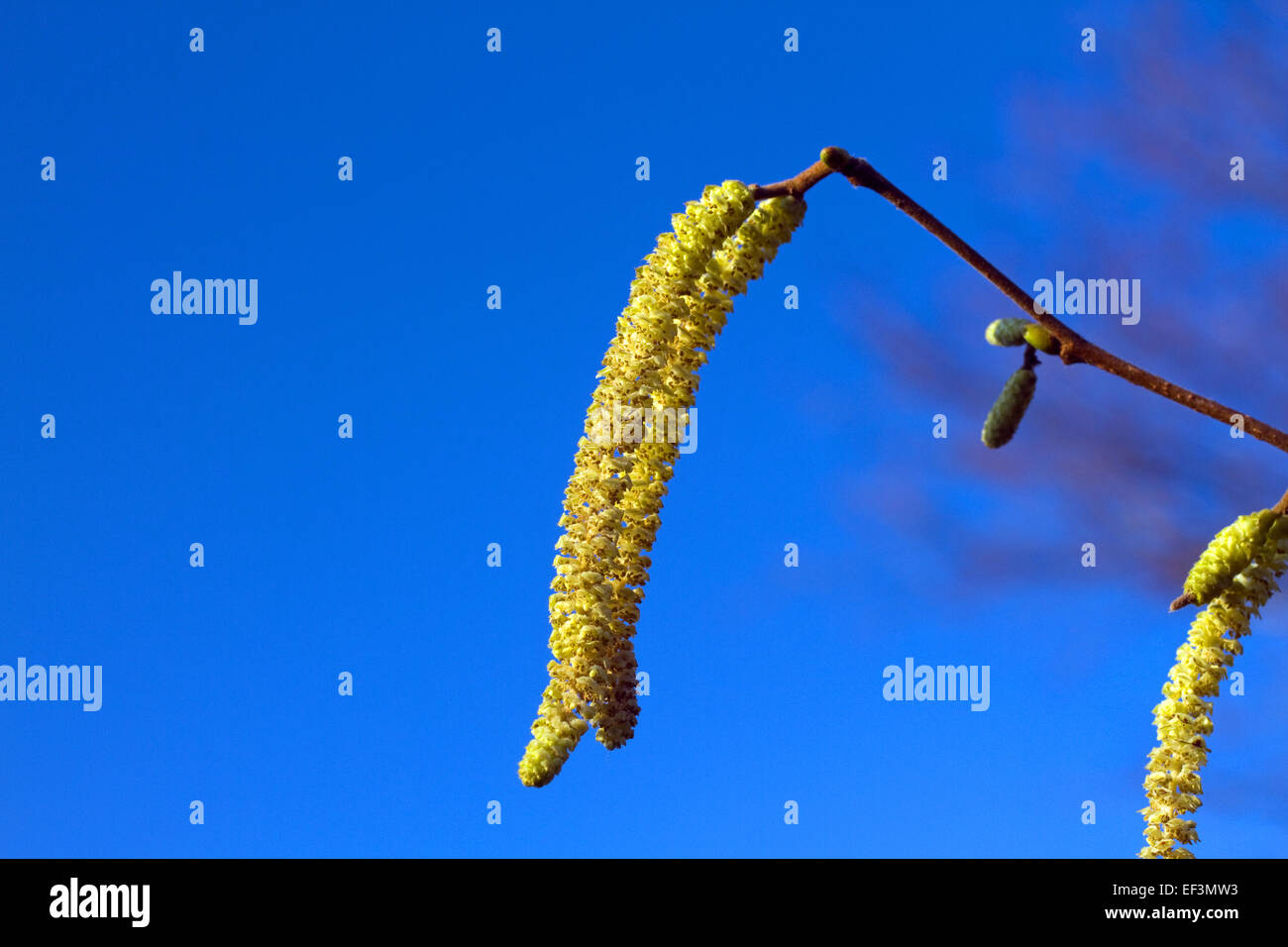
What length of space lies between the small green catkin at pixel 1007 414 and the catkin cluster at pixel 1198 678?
1.20ft

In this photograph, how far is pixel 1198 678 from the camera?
160 centimetres

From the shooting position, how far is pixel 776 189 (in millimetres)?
1592

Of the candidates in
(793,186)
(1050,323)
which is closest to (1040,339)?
(1050,323)

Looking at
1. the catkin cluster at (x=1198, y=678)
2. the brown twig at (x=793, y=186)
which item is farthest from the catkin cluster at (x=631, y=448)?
the catkin cluster at (x=1198, y=678)

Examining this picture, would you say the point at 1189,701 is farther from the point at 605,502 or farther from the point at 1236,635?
the point at 605,502

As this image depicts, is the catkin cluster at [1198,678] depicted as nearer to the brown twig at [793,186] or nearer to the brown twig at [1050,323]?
the brown twig at [1050,323]

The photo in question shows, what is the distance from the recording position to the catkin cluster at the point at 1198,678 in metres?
1.55

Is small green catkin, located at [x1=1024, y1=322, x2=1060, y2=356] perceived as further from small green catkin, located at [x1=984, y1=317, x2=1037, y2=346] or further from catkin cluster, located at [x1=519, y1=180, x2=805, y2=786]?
catkin cluster, located at [x1=519, y1=180, x2=805, y2=786]

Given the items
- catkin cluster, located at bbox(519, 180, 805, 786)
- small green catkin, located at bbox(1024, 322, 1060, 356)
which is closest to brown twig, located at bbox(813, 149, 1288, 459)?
small green catkin, located at bbox(1024, 322, 1060, 356)

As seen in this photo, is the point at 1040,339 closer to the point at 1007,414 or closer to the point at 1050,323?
the point at 1050,323

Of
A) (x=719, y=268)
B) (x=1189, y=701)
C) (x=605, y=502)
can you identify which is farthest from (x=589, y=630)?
(x=1189, y=701)

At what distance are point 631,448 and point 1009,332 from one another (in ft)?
1.69

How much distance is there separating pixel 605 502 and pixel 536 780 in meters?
0.37

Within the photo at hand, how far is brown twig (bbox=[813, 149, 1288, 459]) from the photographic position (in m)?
1.42
